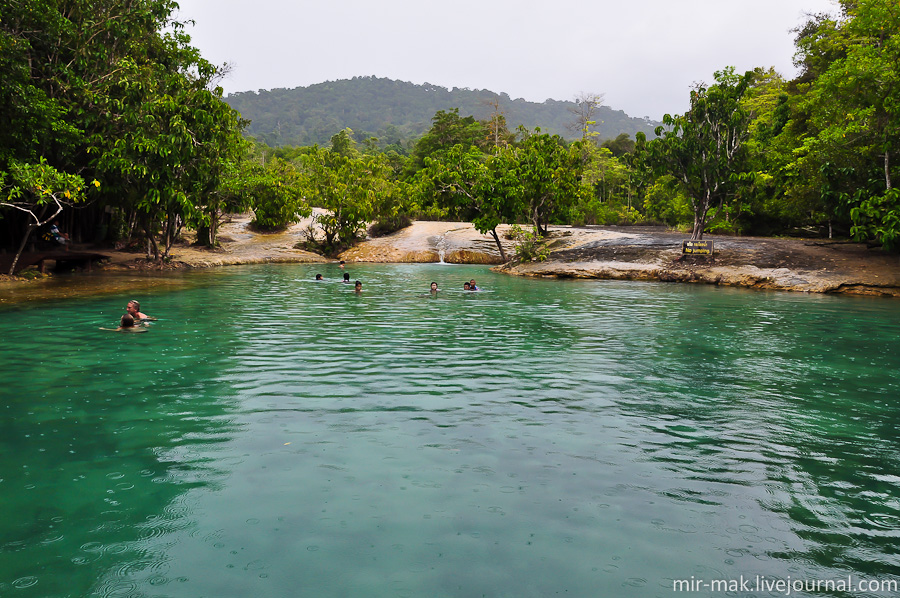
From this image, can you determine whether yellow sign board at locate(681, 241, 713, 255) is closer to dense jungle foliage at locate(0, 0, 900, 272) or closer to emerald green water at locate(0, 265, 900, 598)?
dense jungle foliage at locate(0, 0, 900, 272)

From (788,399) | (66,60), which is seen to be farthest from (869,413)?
(66,60)

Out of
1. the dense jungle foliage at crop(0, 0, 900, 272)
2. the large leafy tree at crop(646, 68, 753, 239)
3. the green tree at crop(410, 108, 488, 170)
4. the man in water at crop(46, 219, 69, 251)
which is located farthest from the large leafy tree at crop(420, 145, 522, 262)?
the green tree at crop(410, 108, 488, 170)

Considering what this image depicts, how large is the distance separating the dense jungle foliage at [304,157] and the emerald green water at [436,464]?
12.1 metres

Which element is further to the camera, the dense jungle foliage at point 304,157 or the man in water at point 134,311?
the dense jungle foliage at point 304,157

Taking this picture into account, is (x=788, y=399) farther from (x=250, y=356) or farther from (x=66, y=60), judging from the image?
(x=66, y=60)

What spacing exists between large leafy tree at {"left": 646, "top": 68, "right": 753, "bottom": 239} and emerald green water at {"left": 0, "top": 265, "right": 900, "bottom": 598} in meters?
19.4

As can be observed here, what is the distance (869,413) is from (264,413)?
9.18 m

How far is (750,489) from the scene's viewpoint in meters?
6.01

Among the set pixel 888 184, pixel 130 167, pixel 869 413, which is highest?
pixel 130 167

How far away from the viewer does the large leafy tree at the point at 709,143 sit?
30.5 m

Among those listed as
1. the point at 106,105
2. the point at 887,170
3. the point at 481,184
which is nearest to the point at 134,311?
the point at 106,105

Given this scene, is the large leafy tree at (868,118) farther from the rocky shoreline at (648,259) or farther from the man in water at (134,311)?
the man in water at (134,311)

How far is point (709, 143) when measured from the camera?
31.1m

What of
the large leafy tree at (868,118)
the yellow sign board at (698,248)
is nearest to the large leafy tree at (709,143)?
the yellow sign board at (698,248)
